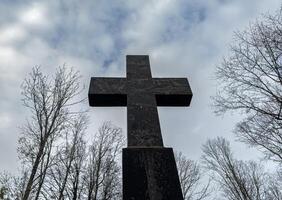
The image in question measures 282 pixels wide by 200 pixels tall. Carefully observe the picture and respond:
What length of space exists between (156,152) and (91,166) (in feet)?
37.9

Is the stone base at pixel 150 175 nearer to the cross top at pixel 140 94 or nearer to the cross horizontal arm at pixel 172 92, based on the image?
the cross top at pixel 140 94

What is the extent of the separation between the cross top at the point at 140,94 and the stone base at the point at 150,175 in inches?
11.0

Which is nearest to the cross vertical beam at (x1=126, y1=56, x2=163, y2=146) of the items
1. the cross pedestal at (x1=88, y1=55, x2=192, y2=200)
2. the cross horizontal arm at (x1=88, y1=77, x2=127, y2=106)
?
the cross pedestal at (x1=88, y1=55, x2=192, y2=200)

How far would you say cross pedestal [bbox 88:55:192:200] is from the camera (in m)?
3.01

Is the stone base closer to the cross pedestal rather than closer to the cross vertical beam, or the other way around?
the cross pedestal

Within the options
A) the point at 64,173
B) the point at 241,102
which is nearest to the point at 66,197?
the point at 64,173

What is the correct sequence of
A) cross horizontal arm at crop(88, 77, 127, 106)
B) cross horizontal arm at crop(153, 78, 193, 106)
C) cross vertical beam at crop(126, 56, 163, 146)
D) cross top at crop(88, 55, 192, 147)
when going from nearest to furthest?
cross vertical beam at crop(126, 56, 163, 146), cross top at crop(88, 55, 192, 147), cross horizontal arm at crop(88, 77, 127, 106), cross horizontal arm at crop(153, 78, 193, 106)

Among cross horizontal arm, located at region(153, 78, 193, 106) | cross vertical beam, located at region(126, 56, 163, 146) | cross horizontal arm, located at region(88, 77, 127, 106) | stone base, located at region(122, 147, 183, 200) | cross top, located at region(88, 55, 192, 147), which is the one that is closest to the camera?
stone base, located at region(122, 147, 183, 200)

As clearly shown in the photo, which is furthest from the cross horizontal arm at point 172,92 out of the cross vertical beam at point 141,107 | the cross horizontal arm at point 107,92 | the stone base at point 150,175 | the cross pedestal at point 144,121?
the stone base at point 150,175

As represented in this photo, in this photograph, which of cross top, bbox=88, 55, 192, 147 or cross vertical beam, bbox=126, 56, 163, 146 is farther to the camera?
cross top, bbox=88, 55, 192, 147

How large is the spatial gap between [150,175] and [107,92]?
5.13 ft

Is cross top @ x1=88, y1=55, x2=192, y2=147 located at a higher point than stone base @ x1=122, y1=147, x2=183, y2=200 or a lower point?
higher

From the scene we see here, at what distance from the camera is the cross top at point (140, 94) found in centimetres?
365

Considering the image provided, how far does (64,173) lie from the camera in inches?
530
